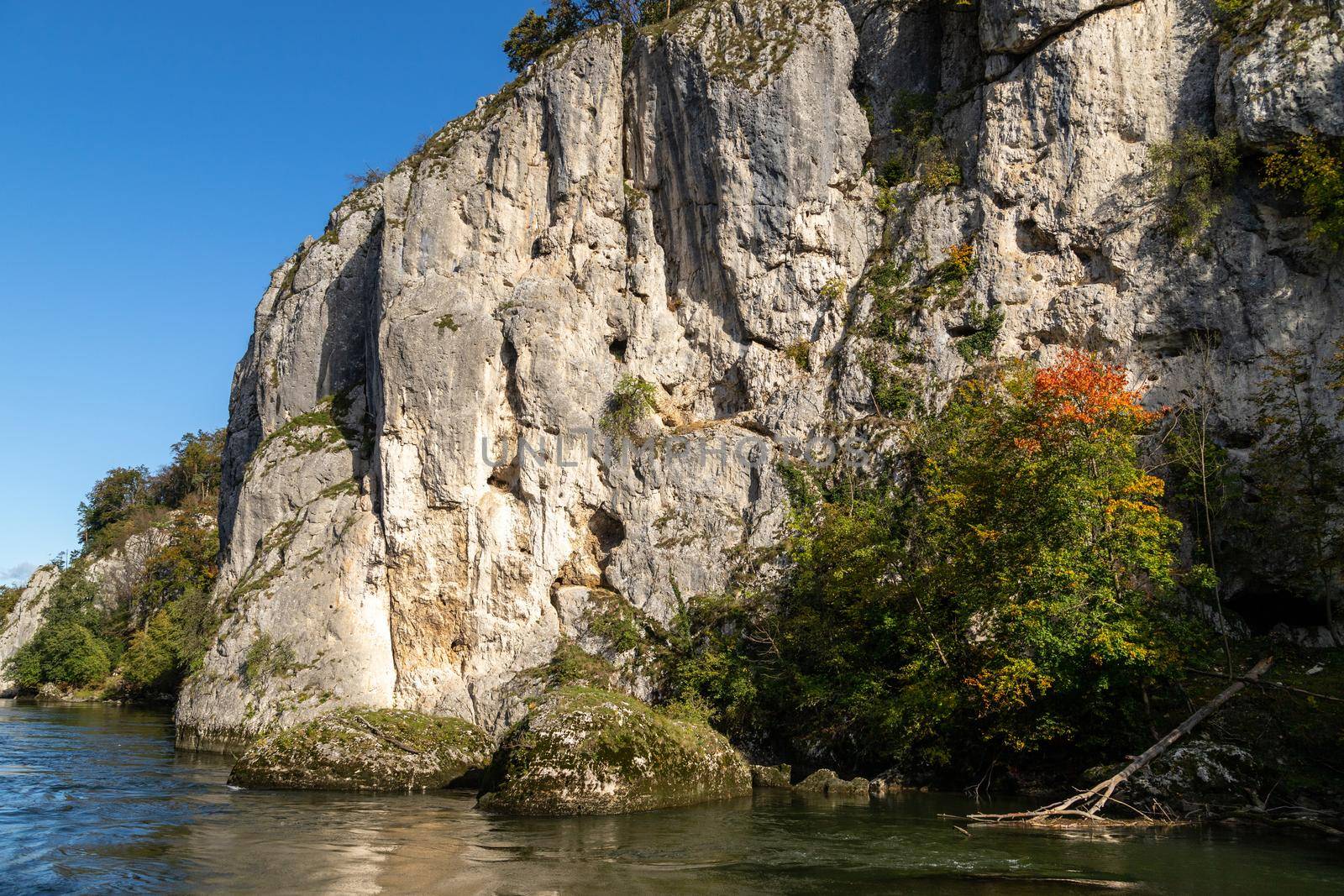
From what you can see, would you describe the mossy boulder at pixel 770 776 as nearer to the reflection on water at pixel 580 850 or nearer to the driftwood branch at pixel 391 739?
the reflection on water at pixel 580 850

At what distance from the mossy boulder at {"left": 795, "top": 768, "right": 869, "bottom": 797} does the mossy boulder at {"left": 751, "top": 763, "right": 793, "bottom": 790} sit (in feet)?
1.57

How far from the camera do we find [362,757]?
806 inches

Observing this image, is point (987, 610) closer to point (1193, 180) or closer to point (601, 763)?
point (601, 763)

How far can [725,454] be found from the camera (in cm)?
2872

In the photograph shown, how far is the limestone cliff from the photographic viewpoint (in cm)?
2633

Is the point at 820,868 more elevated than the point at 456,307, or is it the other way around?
the point at 456,307

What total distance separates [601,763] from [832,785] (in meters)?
5.27

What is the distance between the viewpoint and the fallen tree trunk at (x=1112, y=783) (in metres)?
14.4

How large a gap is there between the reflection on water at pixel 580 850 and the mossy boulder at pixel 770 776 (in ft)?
3.43

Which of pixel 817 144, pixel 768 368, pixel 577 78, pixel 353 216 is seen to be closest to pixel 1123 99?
pixel 817 144

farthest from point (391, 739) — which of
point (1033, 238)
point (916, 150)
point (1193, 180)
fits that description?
point (1193, 180)

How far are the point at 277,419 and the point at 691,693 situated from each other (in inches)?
946

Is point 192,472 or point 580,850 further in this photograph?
point 192,472

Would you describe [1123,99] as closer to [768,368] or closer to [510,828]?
[768,368]
